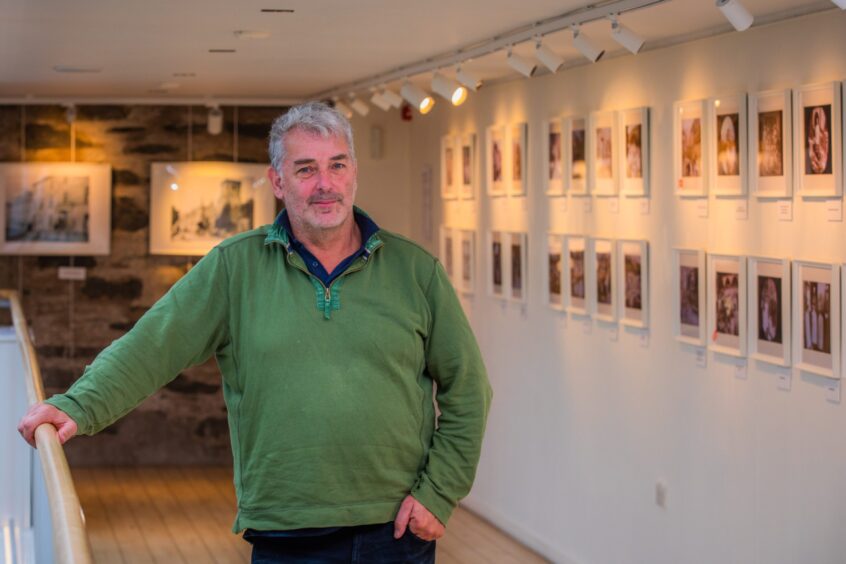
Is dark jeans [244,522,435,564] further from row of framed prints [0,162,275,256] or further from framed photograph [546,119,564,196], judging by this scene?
row of framed prints [0,162,275,256]

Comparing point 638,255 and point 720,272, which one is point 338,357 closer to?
point 720,272

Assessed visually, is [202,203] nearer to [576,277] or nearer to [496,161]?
[496,161]

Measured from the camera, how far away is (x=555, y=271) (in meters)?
7.77

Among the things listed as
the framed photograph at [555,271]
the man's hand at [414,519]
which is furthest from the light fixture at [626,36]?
the man's hand at [414,519]

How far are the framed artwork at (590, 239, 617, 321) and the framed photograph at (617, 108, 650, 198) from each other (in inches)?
13.6

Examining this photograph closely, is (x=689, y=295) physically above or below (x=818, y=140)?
below

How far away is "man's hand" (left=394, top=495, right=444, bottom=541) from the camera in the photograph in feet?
9.05

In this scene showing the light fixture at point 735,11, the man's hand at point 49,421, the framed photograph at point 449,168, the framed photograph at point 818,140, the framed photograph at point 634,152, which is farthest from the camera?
the framed photograph at point 449,168

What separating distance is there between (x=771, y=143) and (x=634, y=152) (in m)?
1.37

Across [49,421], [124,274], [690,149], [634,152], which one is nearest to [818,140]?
[690,149]

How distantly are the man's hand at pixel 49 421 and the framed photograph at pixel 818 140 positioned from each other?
3.16 m

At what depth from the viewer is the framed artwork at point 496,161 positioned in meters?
8.52

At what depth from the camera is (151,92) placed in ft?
34.6

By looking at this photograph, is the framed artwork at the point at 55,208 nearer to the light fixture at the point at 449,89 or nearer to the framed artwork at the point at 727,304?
the light fixture at the point at 449,89
